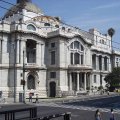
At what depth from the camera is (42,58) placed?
79.8 metres

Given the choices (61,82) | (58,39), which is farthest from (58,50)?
(61,82)

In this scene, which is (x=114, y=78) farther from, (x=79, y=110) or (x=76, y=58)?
(x=79, y=110)

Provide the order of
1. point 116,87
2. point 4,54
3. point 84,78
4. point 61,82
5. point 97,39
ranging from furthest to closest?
point 97,39 < point 116,87 < point 84,78 < point 61,82 < point 4,54

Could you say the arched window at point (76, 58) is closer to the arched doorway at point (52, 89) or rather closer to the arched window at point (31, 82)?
the arched doorway at point (52, 89)

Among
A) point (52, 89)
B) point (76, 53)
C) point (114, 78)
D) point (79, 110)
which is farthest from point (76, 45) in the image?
point (79, 110)

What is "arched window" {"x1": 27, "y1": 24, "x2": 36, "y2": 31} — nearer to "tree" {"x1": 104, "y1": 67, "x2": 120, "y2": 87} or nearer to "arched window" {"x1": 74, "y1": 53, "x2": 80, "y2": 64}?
"arched window" {"x1": 74, "y1": 53, "x2": 80, "y2": 64}

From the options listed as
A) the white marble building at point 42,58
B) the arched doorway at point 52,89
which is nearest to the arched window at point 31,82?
the white marble building at point 42,58

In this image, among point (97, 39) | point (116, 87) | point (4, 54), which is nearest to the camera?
point (4, 54)

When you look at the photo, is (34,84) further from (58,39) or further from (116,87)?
(116,87)

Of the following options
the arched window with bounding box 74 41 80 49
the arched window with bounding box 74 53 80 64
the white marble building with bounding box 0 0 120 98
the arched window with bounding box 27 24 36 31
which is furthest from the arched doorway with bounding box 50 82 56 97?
the arched window with bounding box 27 24 36 31

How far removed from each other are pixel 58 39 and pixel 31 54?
8160mm

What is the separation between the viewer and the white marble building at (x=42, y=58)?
72.5m

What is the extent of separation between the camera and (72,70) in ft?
263

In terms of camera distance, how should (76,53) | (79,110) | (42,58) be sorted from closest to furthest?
(79,110)
(42,58)
(76,53)
